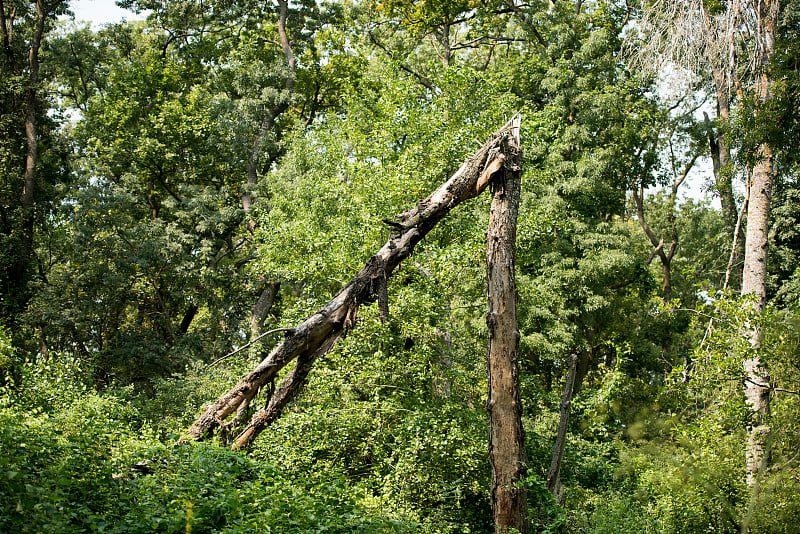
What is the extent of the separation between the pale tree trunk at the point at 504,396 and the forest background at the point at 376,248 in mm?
266

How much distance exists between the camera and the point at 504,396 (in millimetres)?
5531

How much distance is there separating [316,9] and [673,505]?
2000 cm

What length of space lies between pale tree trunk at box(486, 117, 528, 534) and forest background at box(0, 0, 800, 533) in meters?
0.27

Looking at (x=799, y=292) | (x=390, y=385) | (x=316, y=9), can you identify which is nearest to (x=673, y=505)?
(x=390, y=385)

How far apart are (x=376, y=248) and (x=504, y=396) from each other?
21.4ft

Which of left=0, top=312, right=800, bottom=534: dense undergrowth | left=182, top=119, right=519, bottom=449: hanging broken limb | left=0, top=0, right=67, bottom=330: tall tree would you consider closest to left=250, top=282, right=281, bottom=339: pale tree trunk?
left=0, top=312, right=800, bottom=534: dense undergrowth

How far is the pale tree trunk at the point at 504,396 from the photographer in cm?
549

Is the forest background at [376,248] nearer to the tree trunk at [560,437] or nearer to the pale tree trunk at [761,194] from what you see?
the pale tree trunk at [761,194]

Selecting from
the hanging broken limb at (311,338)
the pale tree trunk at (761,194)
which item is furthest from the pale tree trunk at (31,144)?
the pale tree trunk at (761,194)

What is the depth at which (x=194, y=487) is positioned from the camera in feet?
14.9

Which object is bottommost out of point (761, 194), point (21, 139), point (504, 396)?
point (504, 396)

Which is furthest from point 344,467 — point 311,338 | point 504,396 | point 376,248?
point 311,338

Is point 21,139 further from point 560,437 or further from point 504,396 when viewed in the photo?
point 504,396

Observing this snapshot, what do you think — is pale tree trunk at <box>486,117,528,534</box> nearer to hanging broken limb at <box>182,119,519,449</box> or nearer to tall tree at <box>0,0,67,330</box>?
hanging broken limb at <box>182,119,519,449</box>
